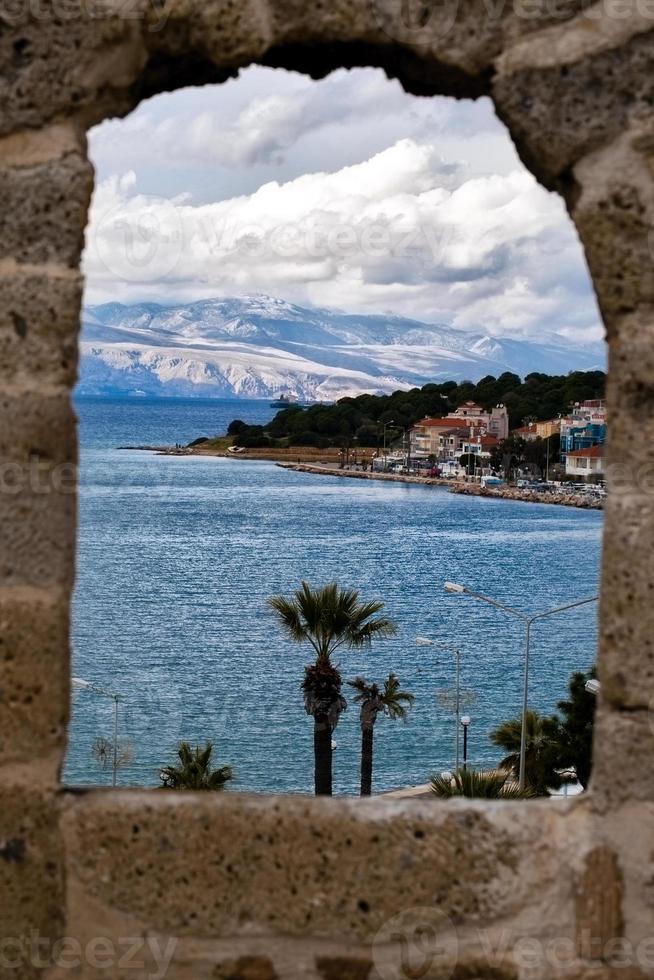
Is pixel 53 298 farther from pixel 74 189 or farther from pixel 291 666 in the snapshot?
pixel 291 666

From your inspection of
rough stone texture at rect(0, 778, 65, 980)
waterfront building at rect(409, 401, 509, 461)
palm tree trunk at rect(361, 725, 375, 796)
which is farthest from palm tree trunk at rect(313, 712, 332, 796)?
waterfront building at rect(409, 401, 509, 461)

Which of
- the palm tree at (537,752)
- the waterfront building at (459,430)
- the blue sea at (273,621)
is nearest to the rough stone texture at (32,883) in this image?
the palm tree at (537,752)

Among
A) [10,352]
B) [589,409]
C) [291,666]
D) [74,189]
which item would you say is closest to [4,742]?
[10,352]

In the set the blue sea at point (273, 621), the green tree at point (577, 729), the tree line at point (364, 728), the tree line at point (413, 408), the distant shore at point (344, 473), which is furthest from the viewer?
the tree line at point (413, 408)

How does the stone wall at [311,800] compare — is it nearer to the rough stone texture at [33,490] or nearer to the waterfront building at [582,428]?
the rough stone texture at [33,490]

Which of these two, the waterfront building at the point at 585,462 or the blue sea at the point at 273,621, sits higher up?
the waterfront building at the point at 585,462
